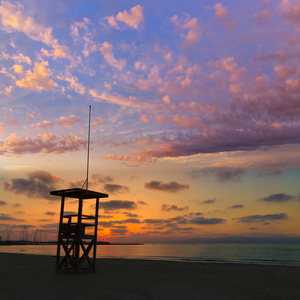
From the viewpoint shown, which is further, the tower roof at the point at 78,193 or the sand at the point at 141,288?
the tower roof at the point at 78,193

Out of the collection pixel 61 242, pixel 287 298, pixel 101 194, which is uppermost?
pixel 101 194

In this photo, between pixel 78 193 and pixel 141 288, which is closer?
pixel 141 288

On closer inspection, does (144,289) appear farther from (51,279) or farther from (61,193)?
(61,193)

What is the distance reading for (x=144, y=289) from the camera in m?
13.1

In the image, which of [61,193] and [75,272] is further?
[61,193]

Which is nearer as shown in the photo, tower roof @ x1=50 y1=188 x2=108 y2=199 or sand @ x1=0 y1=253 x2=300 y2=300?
sand @ x1=0 y1=253 x2=300 y2=300

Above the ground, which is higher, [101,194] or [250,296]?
[101,194]

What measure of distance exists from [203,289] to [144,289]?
285 cm

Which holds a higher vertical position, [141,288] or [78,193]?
[78,193]

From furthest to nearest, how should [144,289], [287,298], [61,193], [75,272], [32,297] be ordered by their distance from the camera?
1. [61,193]
2. [75,272]
3. [144,289]
4. [287,298]
5. [32,297]

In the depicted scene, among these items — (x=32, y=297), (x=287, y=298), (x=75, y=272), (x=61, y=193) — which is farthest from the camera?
(x=61, y=193)

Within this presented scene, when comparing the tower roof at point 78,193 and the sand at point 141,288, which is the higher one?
the tower roof at point 78,193

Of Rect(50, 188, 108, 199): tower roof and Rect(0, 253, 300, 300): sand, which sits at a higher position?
Rect(50, 188, 108, 199): tower roof

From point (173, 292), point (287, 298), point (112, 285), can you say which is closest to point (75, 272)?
point (112, 285)
